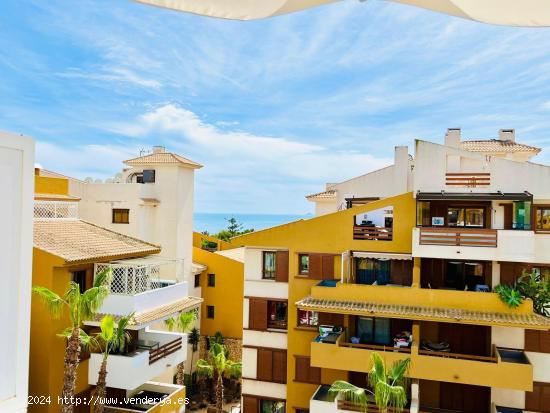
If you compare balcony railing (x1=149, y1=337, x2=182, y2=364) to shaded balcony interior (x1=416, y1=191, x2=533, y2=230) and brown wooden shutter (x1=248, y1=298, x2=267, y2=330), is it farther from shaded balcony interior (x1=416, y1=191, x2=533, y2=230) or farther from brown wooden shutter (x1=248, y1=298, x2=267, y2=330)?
shaded balcony interior (x1=416, y1=191, x2=533, y2=230)

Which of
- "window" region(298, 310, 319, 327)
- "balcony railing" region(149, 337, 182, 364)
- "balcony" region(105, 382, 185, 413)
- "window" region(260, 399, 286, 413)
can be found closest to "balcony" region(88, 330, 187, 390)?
"balcony railing" region(149, 337, 182, 364)

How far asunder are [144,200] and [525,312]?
20320 mm

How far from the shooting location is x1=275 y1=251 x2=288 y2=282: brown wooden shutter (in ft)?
59.3

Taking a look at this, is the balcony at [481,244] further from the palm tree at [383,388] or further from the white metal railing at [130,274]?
the white metal railing at [130,274]

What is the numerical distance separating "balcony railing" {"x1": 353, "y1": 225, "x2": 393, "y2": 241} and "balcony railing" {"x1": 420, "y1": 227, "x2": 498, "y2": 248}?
4.55 ft

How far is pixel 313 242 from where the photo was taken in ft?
57.7

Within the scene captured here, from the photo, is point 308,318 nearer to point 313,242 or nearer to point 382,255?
point 313,242

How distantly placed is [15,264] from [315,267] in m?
15.3

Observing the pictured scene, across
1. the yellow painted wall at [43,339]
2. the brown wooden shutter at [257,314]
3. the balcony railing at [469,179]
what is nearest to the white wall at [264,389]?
the brown wooden shutter at [257,314]

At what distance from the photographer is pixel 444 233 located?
15508 mm

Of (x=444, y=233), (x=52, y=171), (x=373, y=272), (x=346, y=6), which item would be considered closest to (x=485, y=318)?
(x=444, y=233)

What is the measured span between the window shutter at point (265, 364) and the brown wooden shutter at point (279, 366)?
→ 0.57ft

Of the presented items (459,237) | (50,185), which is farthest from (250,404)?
(50,185)

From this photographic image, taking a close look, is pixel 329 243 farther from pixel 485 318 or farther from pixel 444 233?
pixel 485 318
